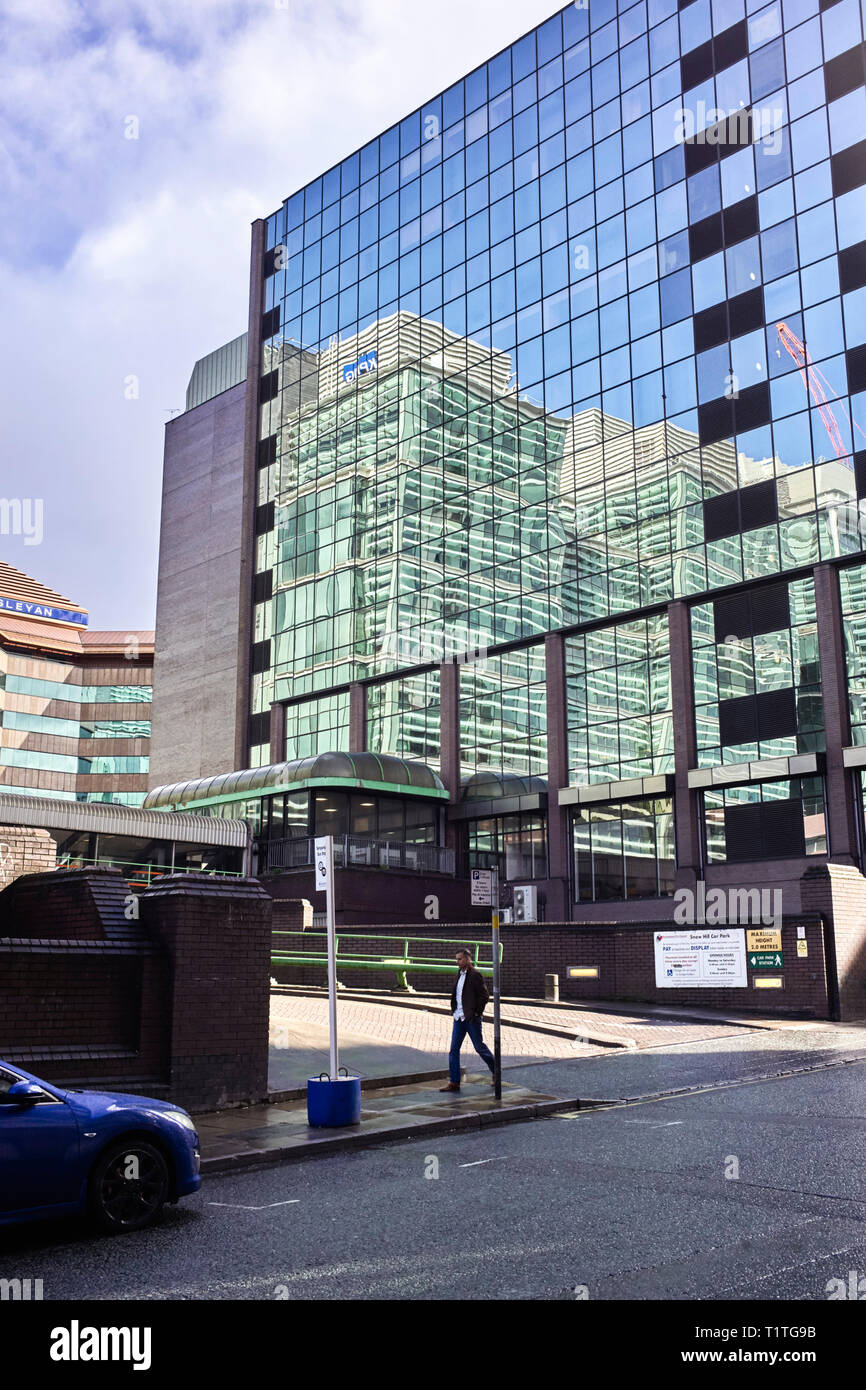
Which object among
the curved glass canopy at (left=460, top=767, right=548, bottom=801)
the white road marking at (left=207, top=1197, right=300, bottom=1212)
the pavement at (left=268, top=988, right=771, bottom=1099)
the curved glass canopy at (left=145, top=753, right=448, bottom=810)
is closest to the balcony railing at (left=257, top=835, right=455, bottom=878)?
the curved glass canopy at (left=145, top=753, right=448, bottom=810)

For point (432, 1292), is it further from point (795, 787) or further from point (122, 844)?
point (122, 844)

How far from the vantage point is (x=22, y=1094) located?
8281mm

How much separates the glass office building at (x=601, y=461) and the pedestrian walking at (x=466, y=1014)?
76.9 feet

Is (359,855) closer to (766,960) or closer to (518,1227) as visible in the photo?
(766,960)

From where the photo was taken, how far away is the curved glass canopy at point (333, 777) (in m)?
48.0

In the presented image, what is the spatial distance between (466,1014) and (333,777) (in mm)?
31695

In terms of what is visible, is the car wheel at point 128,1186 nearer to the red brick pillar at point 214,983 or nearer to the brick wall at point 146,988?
the brick wall at point 146,988

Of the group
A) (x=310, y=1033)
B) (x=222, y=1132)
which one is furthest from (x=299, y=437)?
(x=222, y=1132)

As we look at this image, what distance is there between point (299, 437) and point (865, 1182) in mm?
57223

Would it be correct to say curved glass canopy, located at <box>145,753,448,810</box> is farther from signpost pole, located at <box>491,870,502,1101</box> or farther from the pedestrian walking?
signpost pole, located at <box>491,870,502,1101</box>

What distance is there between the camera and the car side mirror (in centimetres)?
824

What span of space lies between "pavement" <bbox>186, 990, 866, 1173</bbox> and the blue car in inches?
86.0

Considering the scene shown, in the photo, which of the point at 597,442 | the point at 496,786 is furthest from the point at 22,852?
the point at 597,442

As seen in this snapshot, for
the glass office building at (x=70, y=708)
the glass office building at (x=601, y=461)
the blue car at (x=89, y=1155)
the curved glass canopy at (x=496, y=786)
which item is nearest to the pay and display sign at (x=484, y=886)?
the blue car at (x=89, y=1155)
